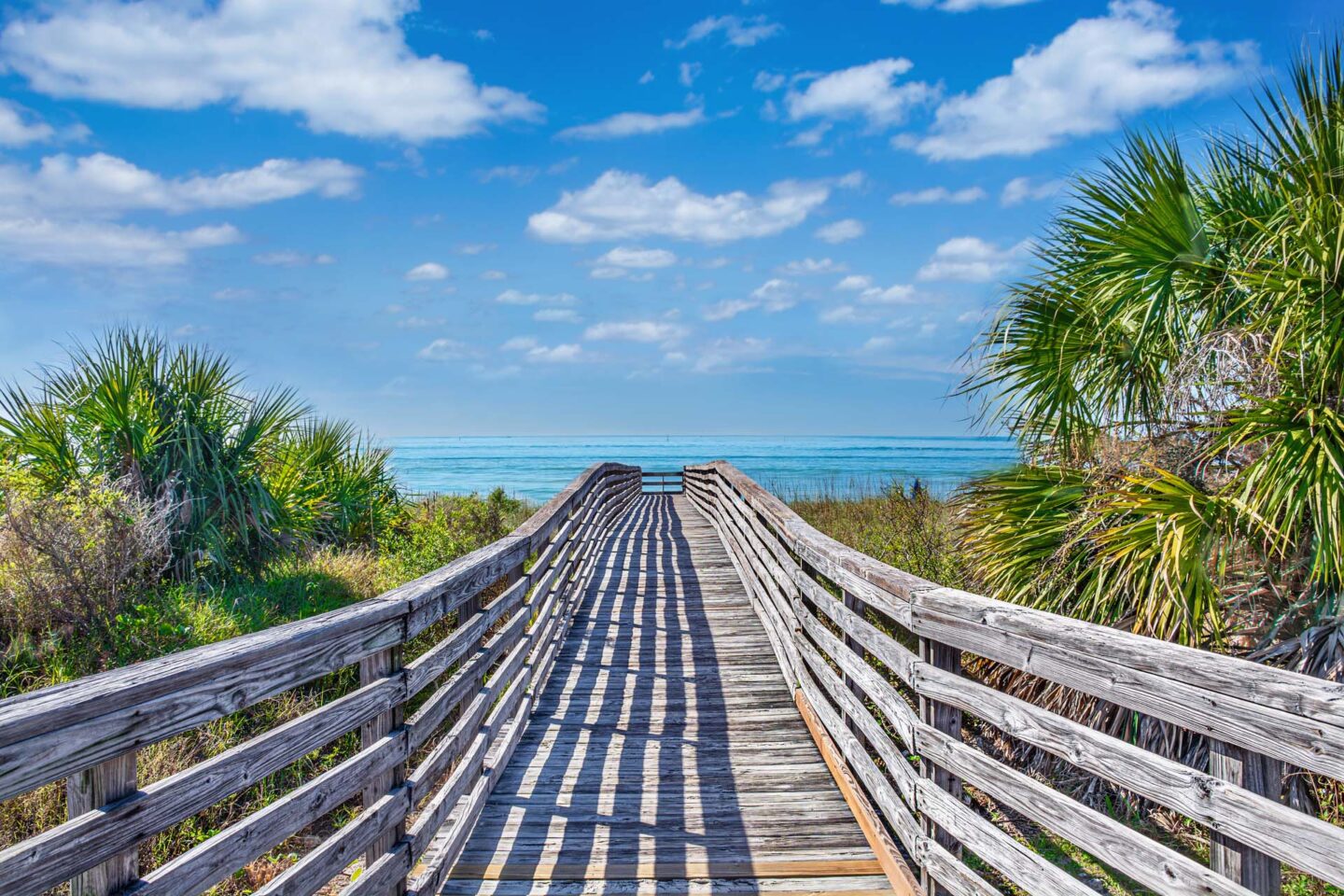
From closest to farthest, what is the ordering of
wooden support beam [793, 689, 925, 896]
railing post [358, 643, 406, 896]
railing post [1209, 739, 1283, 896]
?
railing post [1209, 739, 1283, 896], railing post [358, 643, 406, 896], wooden support beam [793, 689, 925, 896]

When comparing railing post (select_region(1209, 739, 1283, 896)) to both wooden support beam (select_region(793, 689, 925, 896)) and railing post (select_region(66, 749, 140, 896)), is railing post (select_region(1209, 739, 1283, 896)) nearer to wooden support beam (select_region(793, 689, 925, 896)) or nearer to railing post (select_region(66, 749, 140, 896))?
wooden support beam (select_region(793, 689, 925, 896))

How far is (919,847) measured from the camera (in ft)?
10.4

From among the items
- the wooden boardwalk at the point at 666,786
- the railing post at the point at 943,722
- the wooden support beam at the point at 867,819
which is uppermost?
the railing post at the point at 943,722

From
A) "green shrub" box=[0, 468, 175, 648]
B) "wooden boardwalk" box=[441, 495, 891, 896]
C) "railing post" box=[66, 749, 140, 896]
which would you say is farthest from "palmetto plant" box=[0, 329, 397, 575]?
"railing post" box=[66, 749, 140, 896]

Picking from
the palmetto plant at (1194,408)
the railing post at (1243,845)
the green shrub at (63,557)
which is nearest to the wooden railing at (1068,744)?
the railing post at (1243,845)

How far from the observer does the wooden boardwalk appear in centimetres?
355

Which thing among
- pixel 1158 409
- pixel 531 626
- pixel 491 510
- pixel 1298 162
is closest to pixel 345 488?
pixel 491 510

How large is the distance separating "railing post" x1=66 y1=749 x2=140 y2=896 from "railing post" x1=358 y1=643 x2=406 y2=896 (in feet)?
3.50

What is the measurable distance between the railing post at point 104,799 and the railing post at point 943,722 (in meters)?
2.51

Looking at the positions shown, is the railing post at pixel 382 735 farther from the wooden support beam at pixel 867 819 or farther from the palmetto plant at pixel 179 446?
the palmetto plant at pixel 179 446

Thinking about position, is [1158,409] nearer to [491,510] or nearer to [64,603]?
[64,603]

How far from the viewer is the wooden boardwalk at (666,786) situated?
3.55m

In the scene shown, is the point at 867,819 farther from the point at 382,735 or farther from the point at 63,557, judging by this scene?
the point at 63,557

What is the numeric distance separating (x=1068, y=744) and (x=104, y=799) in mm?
2395
